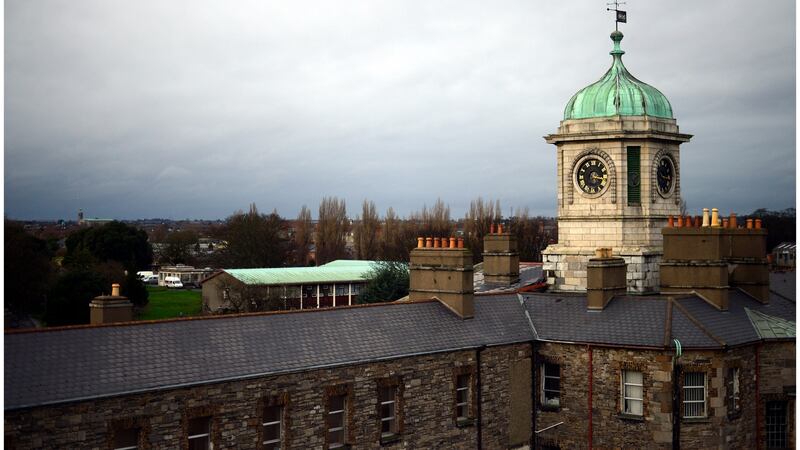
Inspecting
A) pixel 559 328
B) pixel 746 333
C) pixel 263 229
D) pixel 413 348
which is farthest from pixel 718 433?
pixel 263 229

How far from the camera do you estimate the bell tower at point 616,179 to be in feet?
93.4

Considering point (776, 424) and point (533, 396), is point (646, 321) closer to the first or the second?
point (533, 396)

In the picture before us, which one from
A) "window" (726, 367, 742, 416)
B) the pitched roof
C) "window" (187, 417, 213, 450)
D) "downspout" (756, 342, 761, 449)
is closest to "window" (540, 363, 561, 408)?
"window" (726, 367, 742, 416)

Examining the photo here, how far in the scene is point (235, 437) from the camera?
17828mm

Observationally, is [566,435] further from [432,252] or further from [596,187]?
[596,187]

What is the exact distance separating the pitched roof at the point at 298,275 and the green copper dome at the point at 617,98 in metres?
30.1

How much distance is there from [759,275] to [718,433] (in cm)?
678

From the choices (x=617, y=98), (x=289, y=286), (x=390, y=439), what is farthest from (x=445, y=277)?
(x=289, y=286)

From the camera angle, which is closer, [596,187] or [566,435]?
[566,435]

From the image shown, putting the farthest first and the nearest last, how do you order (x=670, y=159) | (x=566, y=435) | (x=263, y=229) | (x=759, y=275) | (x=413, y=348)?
(x=263, y=229)
(x=670, y=159)
(x=759, y=275)
(x=566, y=435)
(x=413, y=348)

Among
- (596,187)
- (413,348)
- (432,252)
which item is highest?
(596,187)

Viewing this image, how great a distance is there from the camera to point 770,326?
2509cm

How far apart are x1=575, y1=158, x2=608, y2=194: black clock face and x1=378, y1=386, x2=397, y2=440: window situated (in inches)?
457

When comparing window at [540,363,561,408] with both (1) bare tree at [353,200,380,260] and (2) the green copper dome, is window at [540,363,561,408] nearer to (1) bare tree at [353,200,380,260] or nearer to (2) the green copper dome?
(2) the green copper dome
